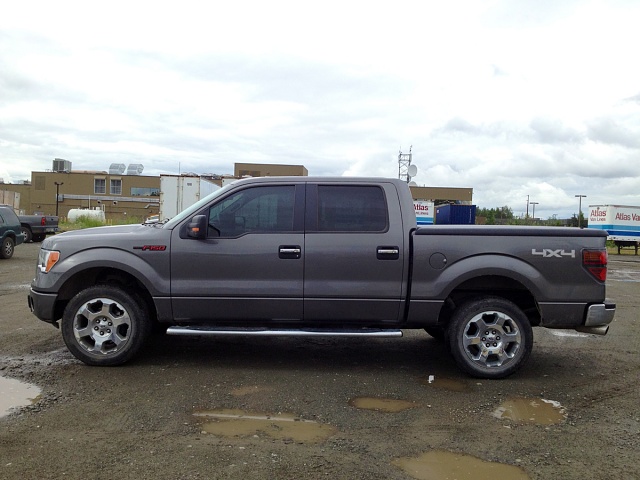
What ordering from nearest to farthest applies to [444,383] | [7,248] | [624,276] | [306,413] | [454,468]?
[454,468], [306,413], [444,383], [7,248], [624,276]

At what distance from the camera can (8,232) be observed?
17672 mm

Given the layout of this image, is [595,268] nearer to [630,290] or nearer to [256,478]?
[256,478]

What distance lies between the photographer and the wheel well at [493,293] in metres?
5.75

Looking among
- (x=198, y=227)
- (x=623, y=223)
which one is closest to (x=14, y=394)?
(x=198, y=227)

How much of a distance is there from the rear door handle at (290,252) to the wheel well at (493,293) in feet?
5.18

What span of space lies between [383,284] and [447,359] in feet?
4.96

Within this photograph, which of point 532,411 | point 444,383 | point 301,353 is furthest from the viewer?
point 301,353

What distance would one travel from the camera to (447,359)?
21.2 feet

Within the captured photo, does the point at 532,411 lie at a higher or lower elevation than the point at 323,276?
lower

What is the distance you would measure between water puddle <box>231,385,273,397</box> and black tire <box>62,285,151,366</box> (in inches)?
48.6

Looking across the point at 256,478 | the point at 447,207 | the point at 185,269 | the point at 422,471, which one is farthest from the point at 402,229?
the point at 447,207

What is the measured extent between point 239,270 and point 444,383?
2.26m

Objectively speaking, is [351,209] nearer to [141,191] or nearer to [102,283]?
[102,283]

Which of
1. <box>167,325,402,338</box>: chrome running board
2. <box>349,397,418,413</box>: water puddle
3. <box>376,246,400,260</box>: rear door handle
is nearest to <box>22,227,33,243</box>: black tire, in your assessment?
<box>167,325,402,338</box>: chrome running board
